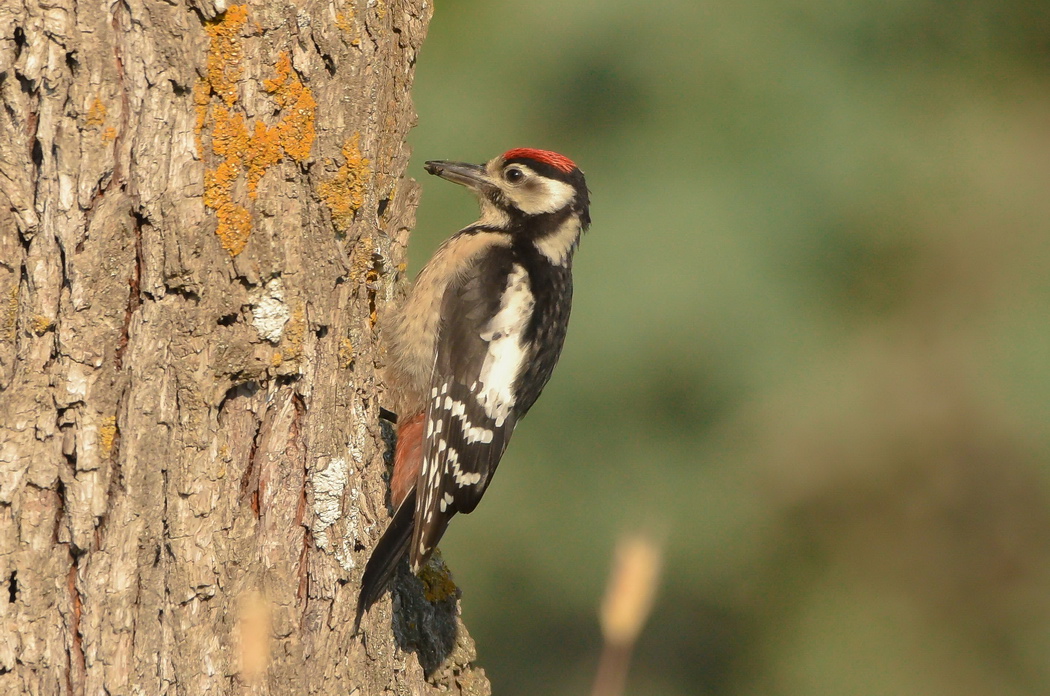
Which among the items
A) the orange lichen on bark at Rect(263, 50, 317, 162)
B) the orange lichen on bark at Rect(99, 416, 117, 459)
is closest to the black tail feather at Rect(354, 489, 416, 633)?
the orange lichen on bark at Rect(99, 416, 117, 459)

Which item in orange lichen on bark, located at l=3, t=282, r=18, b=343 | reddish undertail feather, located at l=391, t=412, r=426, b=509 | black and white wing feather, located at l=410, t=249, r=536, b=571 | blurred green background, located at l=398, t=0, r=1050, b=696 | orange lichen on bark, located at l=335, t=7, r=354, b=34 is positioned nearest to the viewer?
orange lichen on bark, located at l=3, t=282, r=18, b=343

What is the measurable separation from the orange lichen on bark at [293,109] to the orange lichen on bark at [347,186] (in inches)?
4.0

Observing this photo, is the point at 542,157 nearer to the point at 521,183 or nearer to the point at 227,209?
the point at 521,183

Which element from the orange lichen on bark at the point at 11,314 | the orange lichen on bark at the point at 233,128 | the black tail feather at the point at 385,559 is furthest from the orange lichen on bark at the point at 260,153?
the black tail feather at the point at 385,559

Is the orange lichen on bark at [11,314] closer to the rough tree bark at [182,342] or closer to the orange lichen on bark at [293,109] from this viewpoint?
the rough tree bark at [182,342]

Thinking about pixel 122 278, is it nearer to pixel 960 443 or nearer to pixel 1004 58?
pixel 960 443

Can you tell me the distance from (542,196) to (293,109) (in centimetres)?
170

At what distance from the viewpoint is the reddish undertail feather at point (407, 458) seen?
3.45m

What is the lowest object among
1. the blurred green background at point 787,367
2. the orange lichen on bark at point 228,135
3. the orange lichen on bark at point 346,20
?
the blurred green background at point 787,367

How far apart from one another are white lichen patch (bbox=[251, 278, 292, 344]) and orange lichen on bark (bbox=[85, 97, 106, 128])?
1.59 ft

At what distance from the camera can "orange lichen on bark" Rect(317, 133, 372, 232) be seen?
8.94 ft

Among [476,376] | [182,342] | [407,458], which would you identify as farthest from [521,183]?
[182,342]

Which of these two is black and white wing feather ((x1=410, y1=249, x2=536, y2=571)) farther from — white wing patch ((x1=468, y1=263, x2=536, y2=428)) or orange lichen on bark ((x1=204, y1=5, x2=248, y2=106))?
orange lichen on bark ((x1=204, y1=5, x2=248, y2=106))

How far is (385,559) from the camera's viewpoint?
2.94 meters
